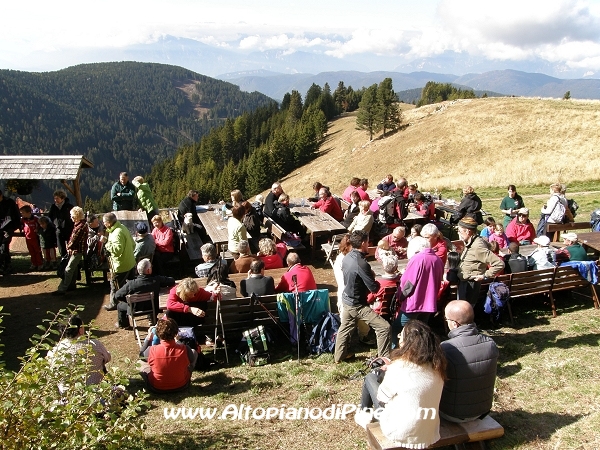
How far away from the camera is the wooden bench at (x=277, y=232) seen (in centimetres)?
1000

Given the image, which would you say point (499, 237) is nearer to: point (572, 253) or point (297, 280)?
point (572, 253)

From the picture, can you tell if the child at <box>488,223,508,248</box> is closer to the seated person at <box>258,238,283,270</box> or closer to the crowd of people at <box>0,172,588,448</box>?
the crowd of people at <box>0,172,588,448</box>

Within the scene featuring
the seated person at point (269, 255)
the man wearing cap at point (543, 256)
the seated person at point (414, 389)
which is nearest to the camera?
the seated person at point (414, 389)

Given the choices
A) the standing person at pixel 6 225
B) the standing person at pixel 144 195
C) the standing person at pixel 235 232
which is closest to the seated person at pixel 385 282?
the standing person at pixel 235 232

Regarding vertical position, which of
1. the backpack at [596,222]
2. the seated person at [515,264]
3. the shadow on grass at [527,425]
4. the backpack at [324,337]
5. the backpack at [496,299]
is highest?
the backpack at [596,222]

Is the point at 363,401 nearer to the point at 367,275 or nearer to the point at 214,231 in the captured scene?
the point at 367,275

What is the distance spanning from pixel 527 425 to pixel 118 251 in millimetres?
6591

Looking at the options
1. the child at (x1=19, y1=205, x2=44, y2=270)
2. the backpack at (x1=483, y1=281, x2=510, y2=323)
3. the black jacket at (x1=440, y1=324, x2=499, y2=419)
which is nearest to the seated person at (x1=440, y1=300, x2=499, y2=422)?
the black jacket at (x1=440, y1=324, x2=499, y2=419)

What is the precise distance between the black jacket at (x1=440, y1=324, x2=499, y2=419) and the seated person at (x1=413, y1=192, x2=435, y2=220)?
26.3 feet

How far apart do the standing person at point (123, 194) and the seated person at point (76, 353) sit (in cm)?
750

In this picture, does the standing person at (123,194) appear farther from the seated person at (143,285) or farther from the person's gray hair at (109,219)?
the seated person at (143,285)

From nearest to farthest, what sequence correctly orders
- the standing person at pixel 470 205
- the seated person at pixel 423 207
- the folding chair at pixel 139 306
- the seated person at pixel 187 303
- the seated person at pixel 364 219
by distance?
the seated person at pixel 187 303, the folding chair at pixel 139 306, the seated person at pixel 364 219, the standing person at pixel 470 205, the seated person at pixel 423 207

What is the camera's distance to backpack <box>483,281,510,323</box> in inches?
274

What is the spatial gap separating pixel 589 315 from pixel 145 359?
22.2 feet
